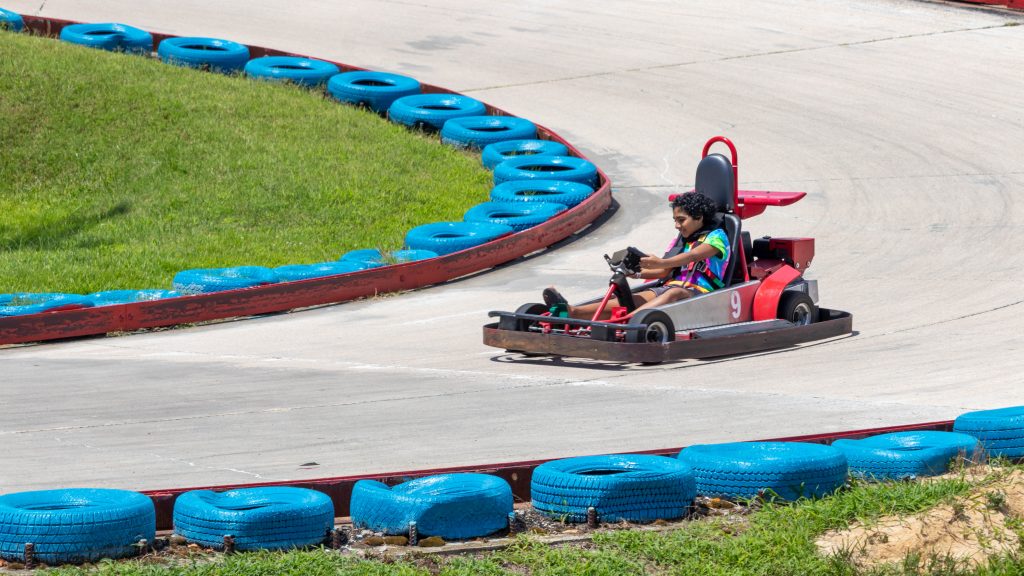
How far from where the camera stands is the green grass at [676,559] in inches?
224

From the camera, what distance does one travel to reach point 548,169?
58.0ft

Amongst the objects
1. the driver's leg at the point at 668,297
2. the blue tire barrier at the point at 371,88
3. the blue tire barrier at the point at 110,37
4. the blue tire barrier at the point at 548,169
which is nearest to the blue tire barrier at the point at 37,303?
the driver's leg at the point at 668,297

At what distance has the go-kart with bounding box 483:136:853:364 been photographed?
10.1m

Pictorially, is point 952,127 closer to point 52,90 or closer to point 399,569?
point 52,90

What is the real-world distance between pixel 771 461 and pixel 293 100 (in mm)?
14820

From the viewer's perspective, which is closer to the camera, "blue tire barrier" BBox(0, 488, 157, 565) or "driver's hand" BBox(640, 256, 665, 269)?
"blue tire barrier" BBox(0, 488, 157, 565)

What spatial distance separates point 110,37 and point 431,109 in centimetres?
558

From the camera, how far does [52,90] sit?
19750mm

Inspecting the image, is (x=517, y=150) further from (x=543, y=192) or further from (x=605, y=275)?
(x=605, y=275)

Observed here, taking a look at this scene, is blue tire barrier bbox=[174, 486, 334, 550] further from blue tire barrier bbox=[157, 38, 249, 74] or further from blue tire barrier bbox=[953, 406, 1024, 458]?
blue tire barrier bbox=[157, 38, 249, 74]

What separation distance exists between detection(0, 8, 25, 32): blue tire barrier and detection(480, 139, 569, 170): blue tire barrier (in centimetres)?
866

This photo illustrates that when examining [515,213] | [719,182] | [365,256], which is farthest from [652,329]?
[515,213]

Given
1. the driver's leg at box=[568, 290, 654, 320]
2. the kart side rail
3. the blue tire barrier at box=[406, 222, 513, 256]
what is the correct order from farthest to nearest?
the blue tire barrier at box=[406, 222, 513, 256] < the driver's leg at box=[568, 290, 654, 320] < the kart side rail

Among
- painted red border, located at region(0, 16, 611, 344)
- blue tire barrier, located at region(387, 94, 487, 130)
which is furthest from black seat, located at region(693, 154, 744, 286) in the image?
blue tire barrier, located at region(387, 94, 487, 130)
